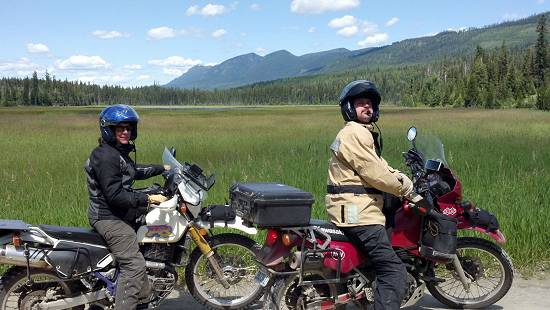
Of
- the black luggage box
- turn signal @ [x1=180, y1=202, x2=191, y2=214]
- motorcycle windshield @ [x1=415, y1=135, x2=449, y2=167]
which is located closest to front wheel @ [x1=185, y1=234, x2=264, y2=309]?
turn signal @ [x1=180, y1=202, x2=191, y2=214]

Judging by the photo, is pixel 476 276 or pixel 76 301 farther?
pixel 476 276

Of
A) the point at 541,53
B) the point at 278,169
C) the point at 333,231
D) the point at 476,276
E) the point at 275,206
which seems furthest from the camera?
the point at 541,53

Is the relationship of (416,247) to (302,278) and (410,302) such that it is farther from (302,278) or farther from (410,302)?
(302,278)

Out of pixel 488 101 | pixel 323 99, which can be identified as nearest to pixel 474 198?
pixel 488 101

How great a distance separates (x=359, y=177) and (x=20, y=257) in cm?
267

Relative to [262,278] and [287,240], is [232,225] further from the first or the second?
[287,240]

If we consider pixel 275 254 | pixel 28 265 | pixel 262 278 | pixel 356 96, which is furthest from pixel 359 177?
pixel 28 265

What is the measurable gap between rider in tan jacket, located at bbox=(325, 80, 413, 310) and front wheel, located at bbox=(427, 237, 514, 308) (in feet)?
2.95

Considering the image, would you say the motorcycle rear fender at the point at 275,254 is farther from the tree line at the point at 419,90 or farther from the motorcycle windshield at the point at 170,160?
the tree line at the point at 419,90

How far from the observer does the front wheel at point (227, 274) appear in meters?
4.59

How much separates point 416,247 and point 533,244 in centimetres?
270

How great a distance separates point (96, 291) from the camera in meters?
4.13

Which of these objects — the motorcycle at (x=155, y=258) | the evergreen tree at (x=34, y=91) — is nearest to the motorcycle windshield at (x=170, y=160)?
the motorcycle at (x=155, y=258)

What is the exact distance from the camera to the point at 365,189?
3.80 metres
